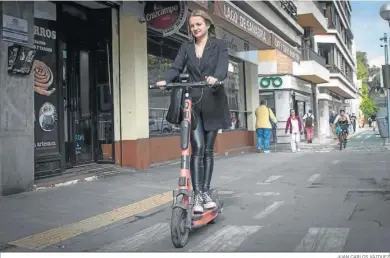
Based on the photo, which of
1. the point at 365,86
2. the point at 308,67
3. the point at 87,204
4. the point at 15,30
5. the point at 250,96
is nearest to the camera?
the point at 87,204

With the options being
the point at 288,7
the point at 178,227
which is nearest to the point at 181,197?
the point at 178,227

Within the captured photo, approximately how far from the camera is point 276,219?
558cm

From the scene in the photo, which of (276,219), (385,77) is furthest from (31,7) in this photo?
(385,77)

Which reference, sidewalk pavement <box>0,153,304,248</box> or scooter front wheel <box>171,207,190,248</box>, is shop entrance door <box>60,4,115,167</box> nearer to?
sidewalk pavement <box>0,153,304,248</box>

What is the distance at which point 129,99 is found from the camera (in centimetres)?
1030

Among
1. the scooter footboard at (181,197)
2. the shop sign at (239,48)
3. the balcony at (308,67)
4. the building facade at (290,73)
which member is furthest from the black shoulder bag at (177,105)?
the balcony at (308,67)

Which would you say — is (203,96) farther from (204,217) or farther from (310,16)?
(310,16)

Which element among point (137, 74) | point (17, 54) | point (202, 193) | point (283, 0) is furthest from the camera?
point (283, 0)

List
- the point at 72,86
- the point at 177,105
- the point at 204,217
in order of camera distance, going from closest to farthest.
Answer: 1. the point at 177,105
2. the point at 204,217
3. the point at 72,86

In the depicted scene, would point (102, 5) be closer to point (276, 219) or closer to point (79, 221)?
point (79, 221)

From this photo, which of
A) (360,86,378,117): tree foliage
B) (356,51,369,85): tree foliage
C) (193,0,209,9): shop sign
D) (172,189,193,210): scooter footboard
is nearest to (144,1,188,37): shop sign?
(193,0,209,9): shop sign

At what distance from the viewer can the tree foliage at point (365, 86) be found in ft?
287

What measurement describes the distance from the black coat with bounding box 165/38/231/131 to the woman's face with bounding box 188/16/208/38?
0.14 metres
